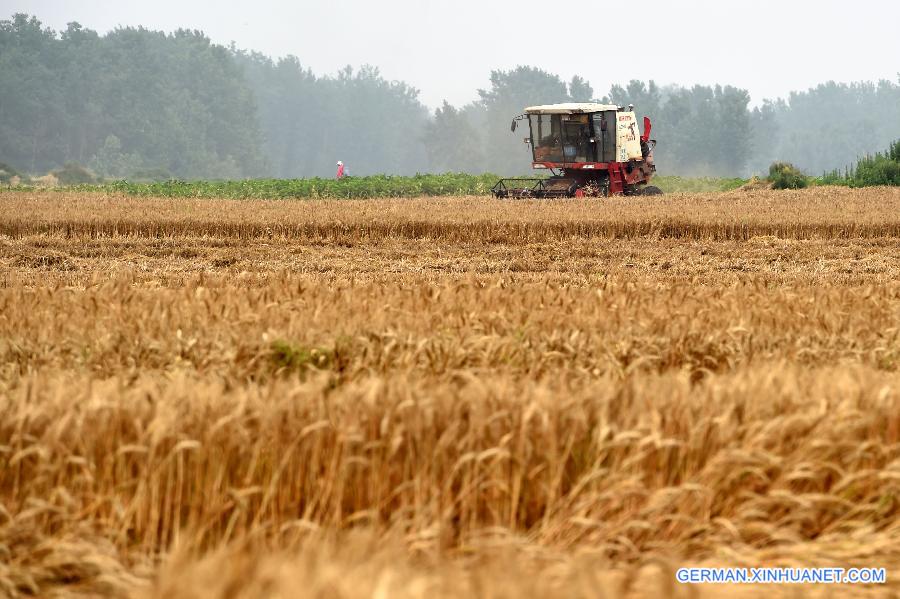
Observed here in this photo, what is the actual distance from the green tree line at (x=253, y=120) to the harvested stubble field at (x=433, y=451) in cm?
7976

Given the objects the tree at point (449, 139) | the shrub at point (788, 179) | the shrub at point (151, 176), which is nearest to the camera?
the shrub at point (788, 179)

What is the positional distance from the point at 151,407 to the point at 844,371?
3175 mm

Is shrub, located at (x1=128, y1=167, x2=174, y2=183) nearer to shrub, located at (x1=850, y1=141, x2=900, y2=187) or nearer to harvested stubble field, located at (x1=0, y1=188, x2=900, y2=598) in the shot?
shrub, located at (x1=850, y1=141, x2=900, y2=187)

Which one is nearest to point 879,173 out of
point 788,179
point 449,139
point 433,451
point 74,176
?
point 788,179

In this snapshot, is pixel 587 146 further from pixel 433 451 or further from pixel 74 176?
pixel 74 176

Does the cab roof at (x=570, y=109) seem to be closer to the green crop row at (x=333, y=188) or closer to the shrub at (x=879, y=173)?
the shrub at (x=879, y=173)

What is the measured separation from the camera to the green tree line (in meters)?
92.6

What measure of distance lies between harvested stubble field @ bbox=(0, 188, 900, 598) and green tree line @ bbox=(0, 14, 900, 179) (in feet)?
262

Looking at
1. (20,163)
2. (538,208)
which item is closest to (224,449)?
(538,208)

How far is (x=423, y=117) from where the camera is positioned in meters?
187

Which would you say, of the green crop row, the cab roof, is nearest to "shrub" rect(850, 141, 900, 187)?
the cab roof

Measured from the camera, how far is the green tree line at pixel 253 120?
9262 cm

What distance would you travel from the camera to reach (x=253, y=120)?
367 feet

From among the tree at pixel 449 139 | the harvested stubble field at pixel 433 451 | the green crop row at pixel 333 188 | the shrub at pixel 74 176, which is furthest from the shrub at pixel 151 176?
the harvested stubble field at pixel 433 451
